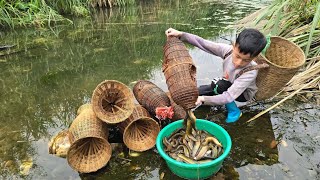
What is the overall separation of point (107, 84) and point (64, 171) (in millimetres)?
929

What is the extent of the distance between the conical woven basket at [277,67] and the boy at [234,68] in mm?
108

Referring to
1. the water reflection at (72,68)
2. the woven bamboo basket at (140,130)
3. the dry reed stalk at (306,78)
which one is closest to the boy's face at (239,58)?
the water reflection at (72,68)

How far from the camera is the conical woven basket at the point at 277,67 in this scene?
311cm

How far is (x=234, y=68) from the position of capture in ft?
10.6

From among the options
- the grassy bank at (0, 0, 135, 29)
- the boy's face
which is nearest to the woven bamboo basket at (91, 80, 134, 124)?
the boy's face

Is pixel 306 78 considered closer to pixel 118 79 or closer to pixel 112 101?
pixel 112 101

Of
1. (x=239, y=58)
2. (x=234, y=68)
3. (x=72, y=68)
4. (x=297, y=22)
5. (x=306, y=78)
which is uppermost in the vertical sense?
(x=297, y=22)

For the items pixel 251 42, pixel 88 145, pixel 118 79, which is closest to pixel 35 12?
pixel 118 79

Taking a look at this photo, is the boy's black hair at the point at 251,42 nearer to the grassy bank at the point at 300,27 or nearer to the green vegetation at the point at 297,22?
the grassy bank at the point at 300,27

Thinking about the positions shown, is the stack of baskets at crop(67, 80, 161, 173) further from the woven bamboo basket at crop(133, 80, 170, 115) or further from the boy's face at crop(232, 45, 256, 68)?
the boy's face at crop(232, 45, 256, 68)

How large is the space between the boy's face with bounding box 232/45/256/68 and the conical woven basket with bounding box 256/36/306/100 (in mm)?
251

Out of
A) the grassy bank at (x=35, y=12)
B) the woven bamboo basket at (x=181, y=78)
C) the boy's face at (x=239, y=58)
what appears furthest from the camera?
the grassy bank at (x=35, y=12)

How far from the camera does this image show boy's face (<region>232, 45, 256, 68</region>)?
2.96 metres

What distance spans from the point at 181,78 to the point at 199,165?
731 millimetres
